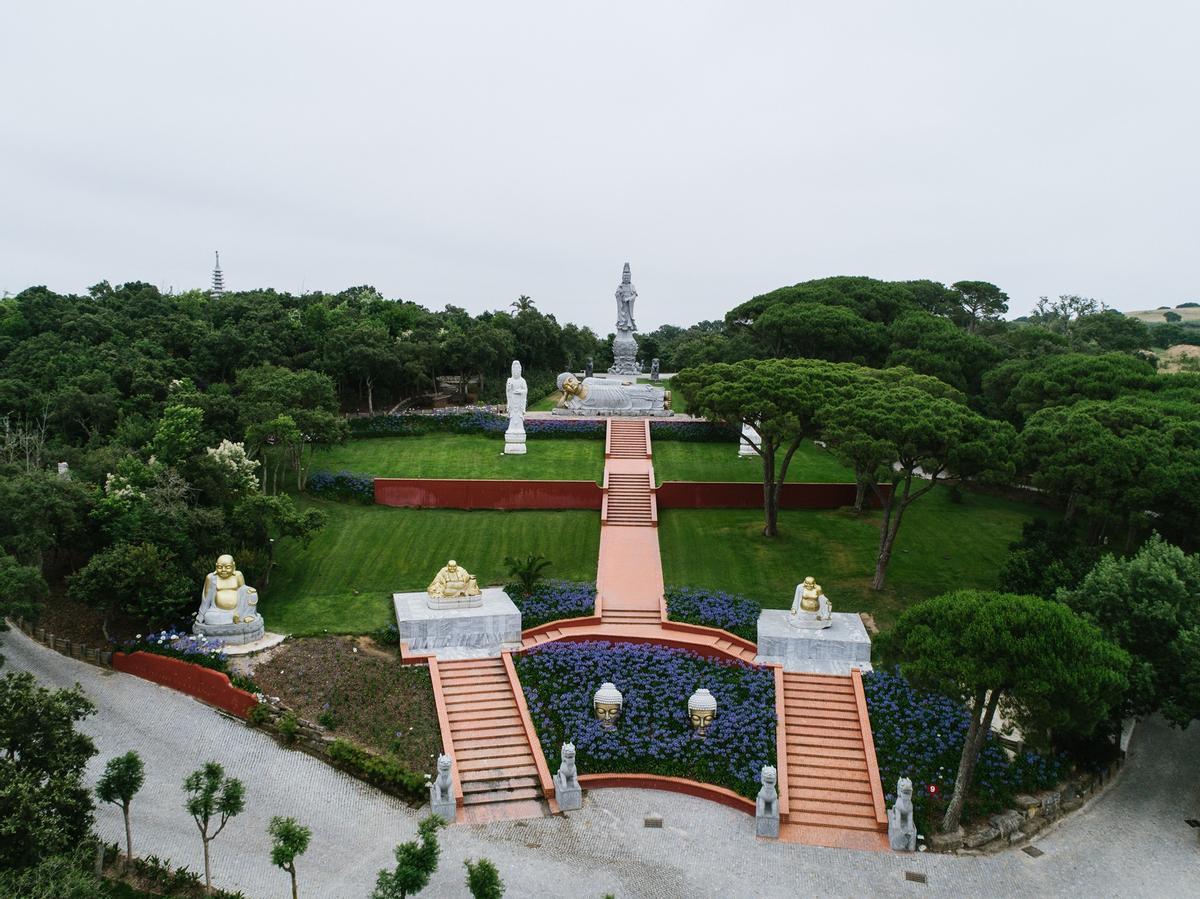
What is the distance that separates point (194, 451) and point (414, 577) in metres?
7.64

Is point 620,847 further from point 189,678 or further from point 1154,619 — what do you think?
point 1154,619

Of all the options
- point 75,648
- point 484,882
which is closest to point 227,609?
point 75,648

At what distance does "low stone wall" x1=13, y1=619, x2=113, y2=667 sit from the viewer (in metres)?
23.7

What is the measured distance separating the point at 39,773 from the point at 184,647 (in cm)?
817

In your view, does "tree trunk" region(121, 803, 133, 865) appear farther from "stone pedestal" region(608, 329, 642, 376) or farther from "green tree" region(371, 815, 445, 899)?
"stone pedestal" region(608, 329, 642, 376)

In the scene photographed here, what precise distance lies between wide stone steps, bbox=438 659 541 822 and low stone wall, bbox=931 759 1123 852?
8.03 m

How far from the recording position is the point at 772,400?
28438 mm

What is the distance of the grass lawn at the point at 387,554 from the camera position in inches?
995

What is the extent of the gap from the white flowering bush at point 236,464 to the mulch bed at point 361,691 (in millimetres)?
6092

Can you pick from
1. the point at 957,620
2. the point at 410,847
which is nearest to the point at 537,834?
the point at 410,847

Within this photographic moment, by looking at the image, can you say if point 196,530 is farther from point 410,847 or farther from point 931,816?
point 931,816

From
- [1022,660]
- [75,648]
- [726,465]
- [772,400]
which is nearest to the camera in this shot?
[1022,660]

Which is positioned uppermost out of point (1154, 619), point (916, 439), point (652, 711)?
Answer: point (916, 439)

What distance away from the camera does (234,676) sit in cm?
2189
